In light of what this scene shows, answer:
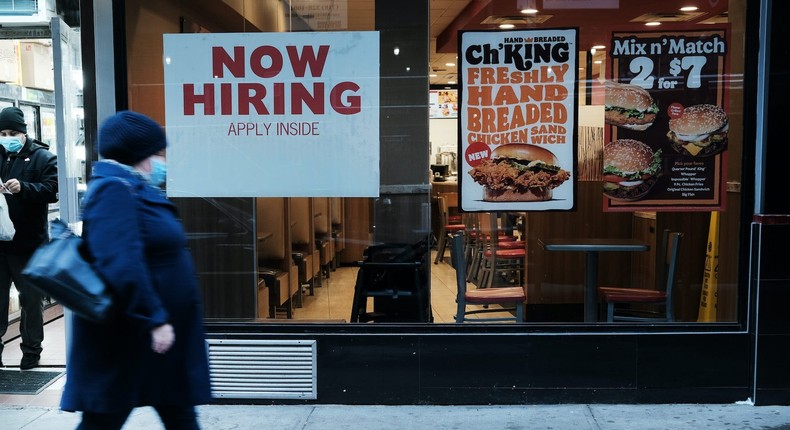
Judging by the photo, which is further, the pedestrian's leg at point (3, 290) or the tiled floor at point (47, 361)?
the pedestrian's leg at point (3, 290)

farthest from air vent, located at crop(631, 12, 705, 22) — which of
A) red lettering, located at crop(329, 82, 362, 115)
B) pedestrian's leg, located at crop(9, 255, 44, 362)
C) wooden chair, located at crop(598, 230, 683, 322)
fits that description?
pedestrian's leg, located at crop(9, 255, 44, 362)

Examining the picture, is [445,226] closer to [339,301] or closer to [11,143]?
[339,301]

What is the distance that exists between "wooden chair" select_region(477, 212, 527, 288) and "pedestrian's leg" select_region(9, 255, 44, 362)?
11.3 ft

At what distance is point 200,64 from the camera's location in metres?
5.37

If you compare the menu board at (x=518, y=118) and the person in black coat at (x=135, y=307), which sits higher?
the menu board at (x=518, y=118)

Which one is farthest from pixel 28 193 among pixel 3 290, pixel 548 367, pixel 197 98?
pixel 548 367

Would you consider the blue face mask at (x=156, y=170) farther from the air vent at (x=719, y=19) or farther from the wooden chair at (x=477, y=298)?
the air vent at (x=719, y=19)

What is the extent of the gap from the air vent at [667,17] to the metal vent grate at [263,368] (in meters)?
3.05

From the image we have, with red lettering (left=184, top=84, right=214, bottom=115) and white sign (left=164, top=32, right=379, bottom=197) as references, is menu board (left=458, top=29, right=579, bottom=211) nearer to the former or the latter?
white sign (left=164, top=32, right=379, bottom=197)

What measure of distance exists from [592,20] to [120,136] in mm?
3402

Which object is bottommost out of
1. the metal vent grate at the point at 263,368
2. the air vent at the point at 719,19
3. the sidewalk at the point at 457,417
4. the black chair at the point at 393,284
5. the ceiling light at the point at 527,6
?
the sidewalk at the point at 457,417

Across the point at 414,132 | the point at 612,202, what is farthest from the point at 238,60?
the point at 612,202

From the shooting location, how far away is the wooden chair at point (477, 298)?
550 centimetres

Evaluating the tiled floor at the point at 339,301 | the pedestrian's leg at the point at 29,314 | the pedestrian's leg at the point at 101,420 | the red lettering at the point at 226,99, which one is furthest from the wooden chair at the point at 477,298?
the pedestrian's leg at the point at 29,314
